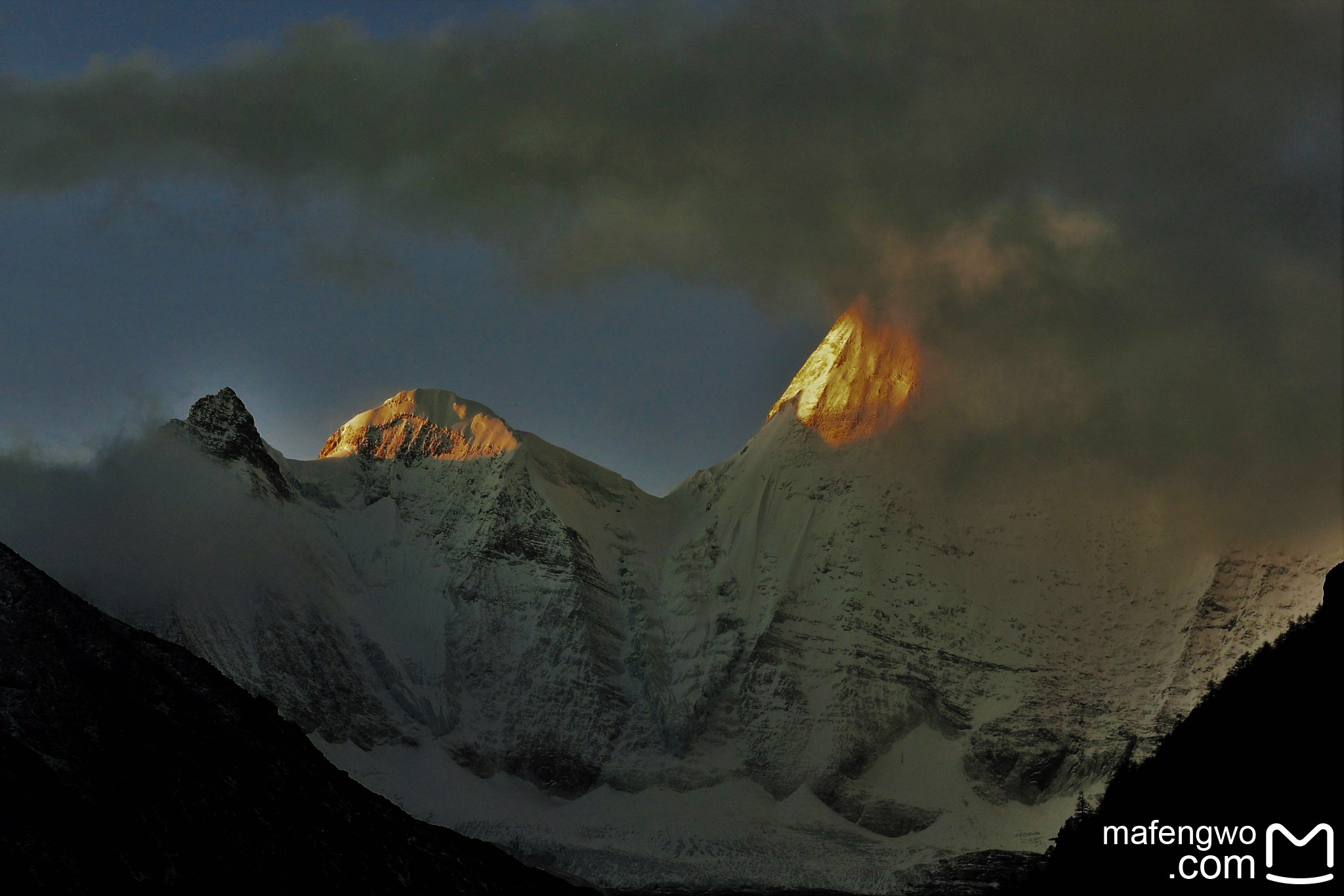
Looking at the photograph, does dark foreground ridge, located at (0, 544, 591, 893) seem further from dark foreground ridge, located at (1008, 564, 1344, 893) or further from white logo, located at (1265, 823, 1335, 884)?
white logo, located at (1265, 823, 1335, 884)

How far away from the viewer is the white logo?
296 ft

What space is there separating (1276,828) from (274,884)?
187ft

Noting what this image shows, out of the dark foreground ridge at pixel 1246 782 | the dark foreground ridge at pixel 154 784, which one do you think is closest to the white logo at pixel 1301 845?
the dark foreground ridge at pixel 1246 782

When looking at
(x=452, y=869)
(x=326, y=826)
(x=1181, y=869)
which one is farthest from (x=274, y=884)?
(x=1181, y=869)

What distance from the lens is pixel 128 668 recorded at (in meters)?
103

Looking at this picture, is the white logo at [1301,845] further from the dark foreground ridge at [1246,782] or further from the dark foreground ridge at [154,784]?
the dark foreground ridge at [154,784]

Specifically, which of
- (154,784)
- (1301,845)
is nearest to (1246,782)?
(1301,845)

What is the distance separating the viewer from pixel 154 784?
96375 mm

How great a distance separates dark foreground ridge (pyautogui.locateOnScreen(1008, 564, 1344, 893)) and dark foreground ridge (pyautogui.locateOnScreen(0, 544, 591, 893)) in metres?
43.2

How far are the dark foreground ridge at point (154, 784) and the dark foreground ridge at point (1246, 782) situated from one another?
4322 centimetres

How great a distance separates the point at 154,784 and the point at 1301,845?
2512 inches

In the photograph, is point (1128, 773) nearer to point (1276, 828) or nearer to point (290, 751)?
point (1276, 828)

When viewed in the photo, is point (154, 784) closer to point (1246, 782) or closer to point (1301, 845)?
point (1301, 845)

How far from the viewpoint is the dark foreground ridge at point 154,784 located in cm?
9044
